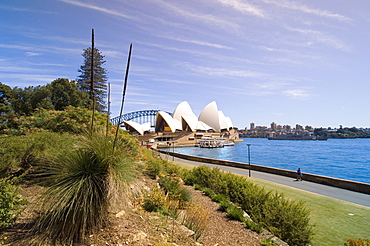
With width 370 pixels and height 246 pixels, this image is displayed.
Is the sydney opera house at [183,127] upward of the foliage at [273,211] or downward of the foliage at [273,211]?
upward

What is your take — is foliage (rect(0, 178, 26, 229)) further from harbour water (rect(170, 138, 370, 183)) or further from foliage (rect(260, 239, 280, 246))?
harbour water (rect(170, 138, 370, 183))

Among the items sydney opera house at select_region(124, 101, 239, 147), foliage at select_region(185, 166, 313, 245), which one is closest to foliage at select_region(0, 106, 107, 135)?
foliage at select_region(185, 166, 313, 245)

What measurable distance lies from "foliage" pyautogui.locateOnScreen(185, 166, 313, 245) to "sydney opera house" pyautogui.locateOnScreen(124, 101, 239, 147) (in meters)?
54.9

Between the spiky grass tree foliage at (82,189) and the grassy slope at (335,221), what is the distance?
4621 millimetres

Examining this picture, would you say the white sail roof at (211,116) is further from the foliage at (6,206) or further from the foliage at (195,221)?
the foliage at (6,206)

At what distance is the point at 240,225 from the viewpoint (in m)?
5.09

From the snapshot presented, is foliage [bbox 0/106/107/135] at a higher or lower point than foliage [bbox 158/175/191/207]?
higher

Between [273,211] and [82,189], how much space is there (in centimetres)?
450

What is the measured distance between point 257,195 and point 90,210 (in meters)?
4.98

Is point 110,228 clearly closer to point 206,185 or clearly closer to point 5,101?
point 206,185

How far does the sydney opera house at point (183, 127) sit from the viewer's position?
67500 mm

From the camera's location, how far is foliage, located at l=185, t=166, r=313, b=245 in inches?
200

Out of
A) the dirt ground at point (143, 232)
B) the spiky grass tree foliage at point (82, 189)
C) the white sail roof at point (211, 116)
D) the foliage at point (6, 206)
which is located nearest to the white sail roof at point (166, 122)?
the white sail roof at point (211, 116)

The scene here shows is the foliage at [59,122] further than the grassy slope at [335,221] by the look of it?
Yes
